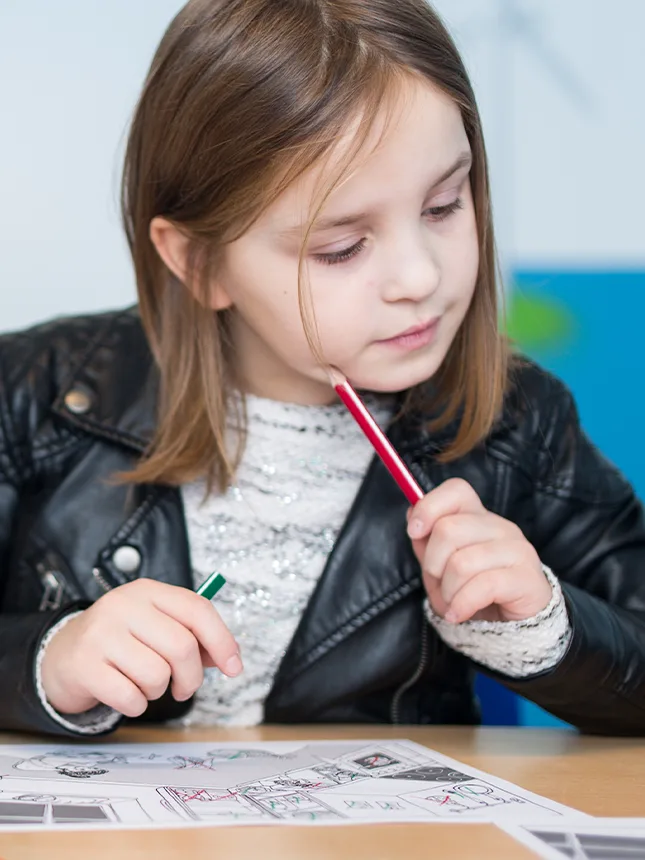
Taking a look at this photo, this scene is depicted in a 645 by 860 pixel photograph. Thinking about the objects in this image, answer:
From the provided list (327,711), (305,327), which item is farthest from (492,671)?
(305,327)

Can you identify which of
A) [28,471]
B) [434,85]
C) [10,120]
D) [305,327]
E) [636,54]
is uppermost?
[636,54]

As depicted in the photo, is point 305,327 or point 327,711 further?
point 327,711

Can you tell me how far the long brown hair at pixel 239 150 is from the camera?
2.74ft

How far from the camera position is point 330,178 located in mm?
818

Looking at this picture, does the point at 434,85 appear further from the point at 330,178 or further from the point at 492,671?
the point at 492,671

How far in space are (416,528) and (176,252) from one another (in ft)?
1.18

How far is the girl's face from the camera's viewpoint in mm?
813

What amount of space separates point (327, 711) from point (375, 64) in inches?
21.2

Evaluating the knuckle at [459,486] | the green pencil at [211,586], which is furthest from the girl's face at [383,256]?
the green pencil at [211,586]

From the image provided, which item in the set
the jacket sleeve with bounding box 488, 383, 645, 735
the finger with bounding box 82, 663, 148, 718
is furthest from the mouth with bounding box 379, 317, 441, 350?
the finger with bounding box 82, 663, 148, 718

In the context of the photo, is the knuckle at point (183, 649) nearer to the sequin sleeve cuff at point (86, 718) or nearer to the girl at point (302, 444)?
the girl at point (302, 444)

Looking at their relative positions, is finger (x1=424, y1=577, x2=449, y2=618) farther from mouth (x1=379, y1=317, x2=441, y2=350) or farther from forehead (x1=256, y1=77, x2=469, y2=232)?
forehead (x1=256, y1=77, x2=469, y2=232)

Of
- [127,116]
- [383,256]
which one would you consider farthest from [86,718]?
[127,116]

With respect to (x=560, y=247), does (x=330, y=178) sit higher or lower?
lower
